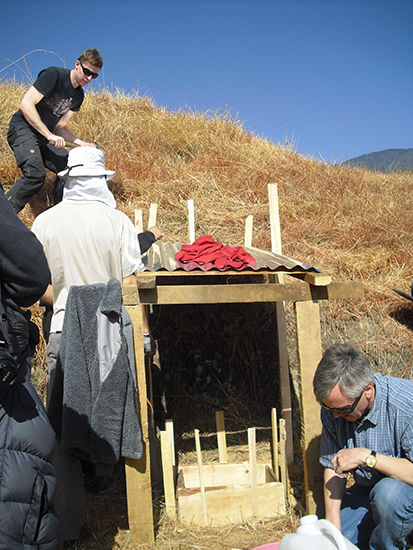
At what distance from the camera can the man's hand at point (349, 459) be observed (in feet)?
7.12

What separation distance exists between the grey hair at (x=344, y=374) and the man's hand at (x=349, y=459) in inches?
13.8

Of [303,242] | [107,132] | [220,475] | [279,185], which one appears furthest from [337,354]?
[107,132]

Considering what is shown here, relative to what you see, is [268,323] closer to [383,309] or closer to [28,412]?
[383,309]

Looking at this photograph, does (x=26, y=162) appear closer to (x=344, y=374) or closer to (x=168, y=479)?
(x=168, y=479)

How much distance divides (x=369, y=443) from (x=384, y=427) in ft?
0.42

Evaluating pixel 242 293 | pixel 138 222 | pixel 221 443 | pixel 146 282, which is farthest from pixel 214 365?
pixel 146 282

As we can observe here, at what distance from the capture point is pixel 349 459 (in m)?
2.20

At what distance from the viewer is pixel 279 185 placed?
8.08 m

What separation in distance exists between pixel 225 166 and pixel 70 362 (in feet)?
21.7

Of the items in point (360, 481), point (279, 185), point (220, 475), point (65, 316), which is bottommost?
point (220, 475)

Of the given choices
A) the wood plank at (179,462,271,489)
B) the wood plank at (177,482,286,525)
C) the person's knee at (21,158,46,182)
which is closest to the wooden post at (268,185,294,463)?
the wood plank at (179,462,271,489)

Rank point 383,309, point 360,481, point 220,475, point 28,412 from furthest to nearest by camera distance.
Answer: point 383,309, point 220,475, point 360,481, point 28,412

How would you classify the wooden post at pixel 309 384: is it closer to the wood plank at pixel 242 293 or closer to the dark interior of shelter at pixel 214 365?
the wood plank at pixel 242 293

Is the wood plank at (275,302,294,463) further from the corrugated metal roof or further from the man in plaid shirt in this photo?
the man in plaid shirt
